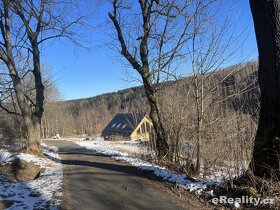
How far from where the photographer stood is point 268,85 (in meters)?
6.89

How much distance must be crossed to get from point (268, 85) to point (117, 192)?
4.09m

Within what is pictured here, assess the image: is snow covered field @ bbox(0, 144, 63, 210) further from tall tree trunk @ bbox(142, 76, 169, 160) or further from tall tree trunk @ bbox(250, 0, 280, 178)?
tall tree trunk @ bbox(250, 0, 280, 178)

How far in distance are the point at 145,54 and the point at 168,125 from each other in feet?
9.63

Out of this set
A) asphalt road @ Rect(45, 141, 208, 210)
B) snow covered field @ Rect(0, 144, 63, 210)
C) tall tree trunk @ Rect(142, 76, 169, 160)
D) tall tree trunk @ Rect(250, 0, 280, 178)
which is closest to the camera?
tall tree trunk @ Rect(250, 0, 280, 178)

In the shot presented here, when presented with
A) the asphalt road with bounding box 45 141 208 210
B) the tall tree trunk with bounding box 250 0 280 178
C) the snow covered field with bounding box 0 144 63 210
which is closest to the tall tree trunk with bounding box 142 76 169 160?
the asphalt road with bounding box 45 141 208 210

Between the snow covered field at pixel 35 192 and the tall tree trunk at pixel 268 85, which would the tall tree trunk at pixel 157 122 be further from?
the tall tree trunk at pixel 268 85

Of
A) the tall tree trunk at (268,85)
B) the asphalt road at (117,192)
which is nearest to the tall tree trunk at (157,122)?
the asphalt road at (117,192)

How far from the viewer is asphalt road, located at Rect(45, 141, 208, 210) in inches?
277

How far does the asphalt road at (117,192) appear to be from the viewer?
277 inches

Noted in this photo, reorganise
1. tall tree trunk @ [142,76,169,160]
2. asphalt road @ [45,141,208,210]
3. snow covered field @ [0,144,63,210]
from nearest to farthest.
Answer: asphalt road @ [45,141,208,210] → snow covered field @ [0,144,63,210] → tall tree trunk @ [142,76,169,160]

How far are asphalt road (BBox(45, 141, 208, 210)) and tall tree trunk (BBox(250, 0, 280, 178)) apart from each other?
5.06 feet

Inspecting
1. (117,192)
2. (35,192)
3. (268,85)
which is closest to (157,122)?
(117,192)

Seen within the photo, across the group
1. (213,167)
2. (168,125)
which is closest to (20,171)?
(168,125)

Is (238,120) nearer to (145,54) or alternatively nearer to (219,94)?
(219,94)
